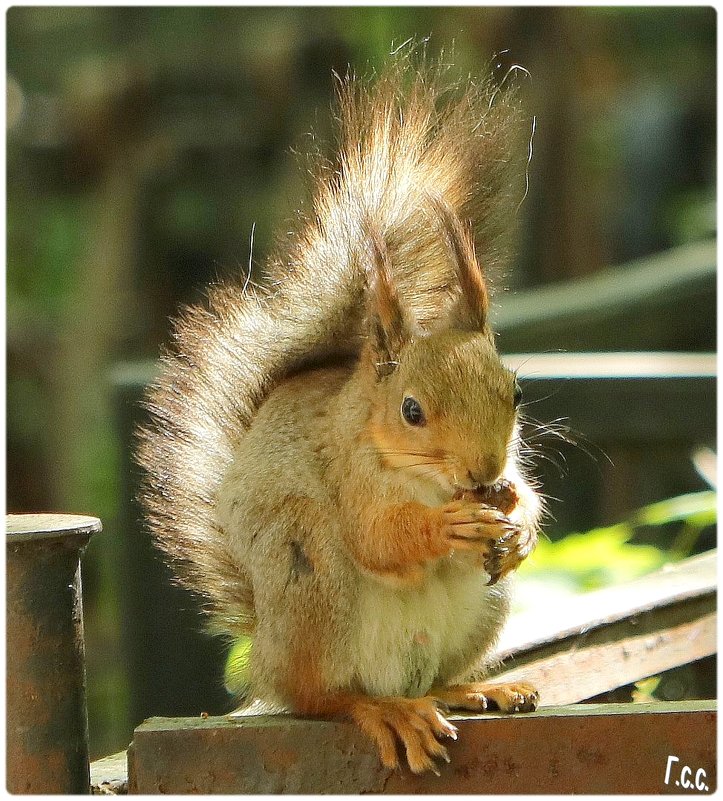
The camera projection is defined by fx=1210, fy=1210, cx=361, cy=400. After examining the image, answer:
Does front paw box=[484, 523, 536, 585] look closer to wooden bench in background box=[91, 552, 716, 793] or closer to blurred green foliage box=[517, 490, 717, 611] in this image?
wooden bench in background box=[91, 552, 716, 793]

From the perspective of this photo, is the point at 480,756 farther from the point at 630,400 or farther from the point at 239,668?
the point at 630,400

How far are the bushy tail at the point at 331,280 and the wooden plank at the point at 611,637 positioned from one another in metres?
0.41

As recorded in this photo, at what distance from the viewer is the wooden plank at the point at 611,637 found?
1.67 metres

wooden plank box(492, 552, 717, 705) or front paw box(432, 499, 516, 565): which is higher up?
front paw box(432, 499, 516, 565)

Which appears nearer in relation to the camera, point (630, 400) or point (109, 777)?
point (109, 777)

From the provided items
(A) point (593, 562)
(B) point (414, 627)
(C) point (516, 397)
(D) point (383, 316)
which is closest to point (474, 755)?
(B) point (414, 627)

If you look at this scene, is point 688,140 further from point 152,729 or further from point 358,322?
point 152,729

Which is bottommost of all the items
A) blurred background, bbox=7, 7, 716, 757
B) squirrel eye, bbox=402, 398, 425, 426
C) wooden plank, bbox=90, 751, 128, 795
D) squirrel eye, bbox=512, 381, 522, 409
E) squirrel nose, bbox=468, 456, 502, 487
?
wooden plank, bbox=90, 751, 128, 795

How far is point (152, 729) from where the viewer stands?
1.26 meters

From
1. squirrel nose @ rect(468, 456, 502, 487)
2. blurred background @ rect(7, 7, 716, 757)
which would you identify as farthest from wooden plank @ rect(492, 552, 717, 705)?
blurred background @ rect(7, 7, 716, 757)

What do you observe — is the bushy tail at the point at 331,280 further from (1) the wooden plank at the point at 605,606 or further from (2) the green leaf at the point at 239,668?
(1) the wooden plank at the point at 605,606

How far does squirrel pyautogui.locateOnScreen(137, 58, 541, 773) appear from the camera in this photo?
136cm

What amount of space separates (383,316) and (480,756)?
1.68ft

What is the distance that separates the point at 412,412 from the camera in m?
1.39
